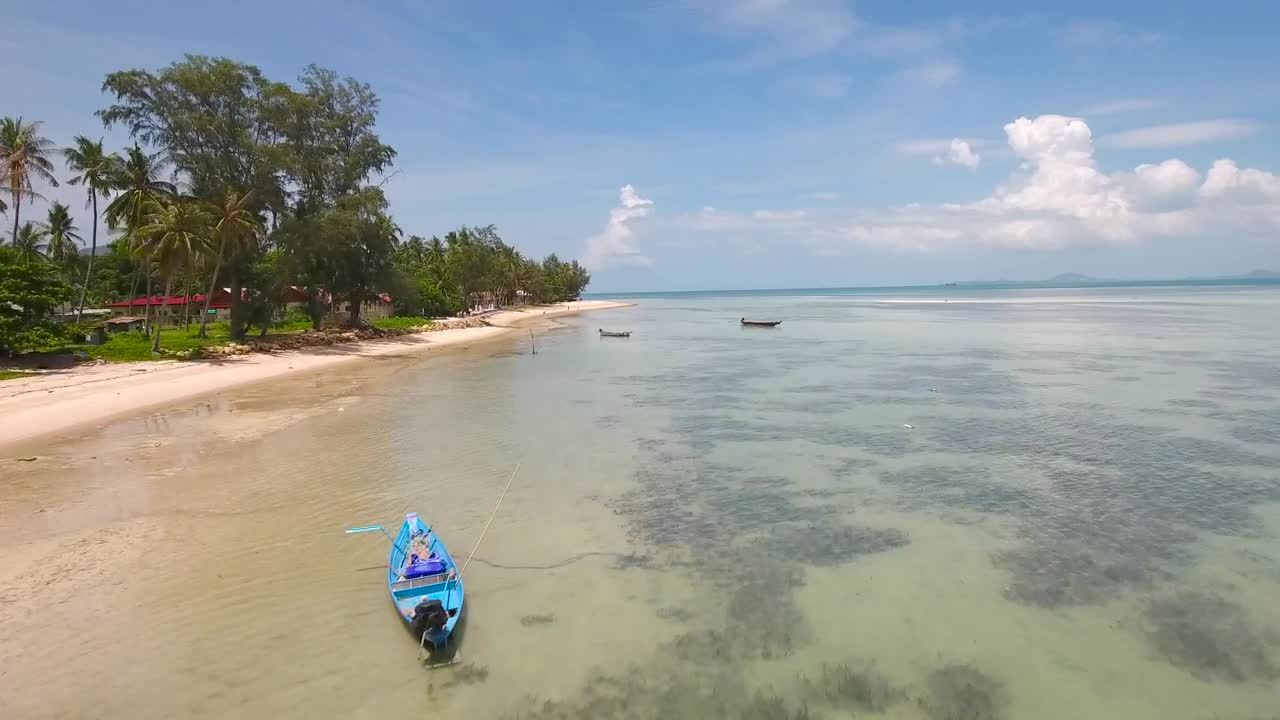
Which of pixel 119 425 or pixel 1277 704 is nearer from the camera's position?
pixel 1277 704

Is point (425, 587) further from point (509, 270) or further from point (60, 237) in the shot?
point (509, 270)

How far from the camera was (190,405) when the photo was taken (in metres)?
23.9

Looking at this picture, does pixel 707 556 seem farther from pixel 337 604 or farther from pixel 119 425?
pixel 119 425

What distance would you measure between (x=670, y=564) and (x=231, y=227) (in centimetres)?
3566

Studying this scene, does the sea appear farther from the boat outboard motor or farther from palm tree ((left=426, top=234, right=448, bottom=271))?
palm tree ((left=426, top=234, right=448, bottom=271))

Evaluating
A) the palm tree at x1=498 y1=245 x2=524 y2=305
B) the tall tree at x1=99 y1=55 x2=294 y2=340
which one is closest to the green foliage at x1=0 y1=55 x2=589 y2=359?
the tall tree at x1=99 y1=55 x2=294 y2=340

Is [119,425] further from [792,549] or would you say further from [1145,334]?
[1145,334]

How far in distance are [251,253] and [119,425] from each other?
76.8ft

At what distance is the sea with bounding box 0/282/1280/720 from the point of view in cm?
730

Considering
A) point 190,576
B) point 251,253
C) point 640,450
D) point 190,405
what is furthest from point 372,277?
point 190,576

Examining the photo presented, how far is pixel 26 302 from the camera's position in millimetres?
27156

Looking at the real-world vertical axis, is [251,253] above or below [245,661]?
above

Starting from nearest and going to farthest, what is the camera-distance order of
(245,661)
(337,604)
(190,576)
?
(245,661)
(337,604)
(190,576)

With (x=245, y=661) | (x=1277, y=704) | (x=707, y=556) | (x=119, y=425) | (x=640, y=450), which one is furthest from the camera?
(x=119, y=425)
